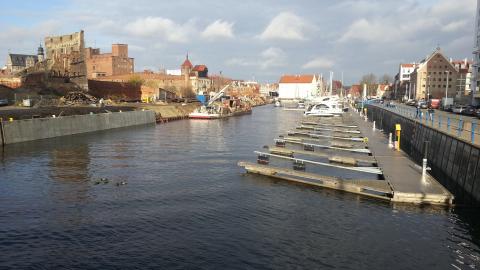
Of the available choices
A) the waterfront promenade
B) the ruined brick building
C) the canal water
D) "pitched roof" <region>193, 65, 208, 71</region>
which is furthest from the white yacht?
the ruined brick building

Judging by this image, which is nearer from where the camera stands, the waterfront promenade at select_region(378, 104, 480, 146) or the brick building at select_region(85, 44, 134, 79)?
the waterfront promenade at select_region(378, 104, 480, 146)

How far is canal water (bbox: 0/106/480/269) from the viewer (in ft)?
45.0

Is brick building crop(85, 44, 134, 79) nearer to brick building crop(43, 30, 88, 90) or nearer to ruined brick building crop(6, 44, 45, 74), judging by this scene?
ruined brick building crop(6, 44, 45, 74)

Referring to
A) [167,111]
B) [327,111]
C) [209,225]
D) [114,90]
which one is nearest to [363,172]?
[209,225]

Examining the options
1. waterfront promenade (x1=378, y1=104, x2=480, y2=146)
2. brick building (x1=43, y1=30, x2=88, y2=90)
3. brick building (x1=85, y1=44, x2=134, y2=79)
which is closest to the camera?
waterfront promenade (x1=378, y1=104, x2=480, y2=146)

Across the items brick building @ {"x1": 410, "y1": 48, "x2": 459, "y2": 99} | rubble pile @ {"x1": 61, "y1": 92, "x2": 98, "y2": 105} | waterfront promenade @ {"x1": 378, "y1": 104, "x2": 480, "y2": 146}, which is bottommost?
waterfront promenade @ {"x1": 378, "y1": 104, "x2": 480, "y2": 146}

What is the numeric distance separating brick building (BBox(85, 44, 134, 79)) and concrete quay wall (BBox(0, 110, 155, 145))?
101 meters

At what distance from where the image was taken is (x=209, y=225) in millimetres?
16953

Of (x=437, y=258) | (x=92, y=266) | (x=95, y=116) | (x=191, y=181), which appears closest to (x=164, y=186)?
(x=191, y=181)

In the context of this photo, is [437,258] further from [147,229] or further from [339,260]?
[147,229]

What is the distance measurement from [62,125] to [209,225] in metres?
38.2

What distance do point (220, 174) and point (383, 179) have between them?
10.2 metres

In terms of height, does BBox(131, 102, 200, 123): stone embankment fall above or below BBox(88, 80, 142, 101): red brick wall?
below

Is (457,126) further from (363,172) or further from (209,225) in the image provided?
(209,225)
